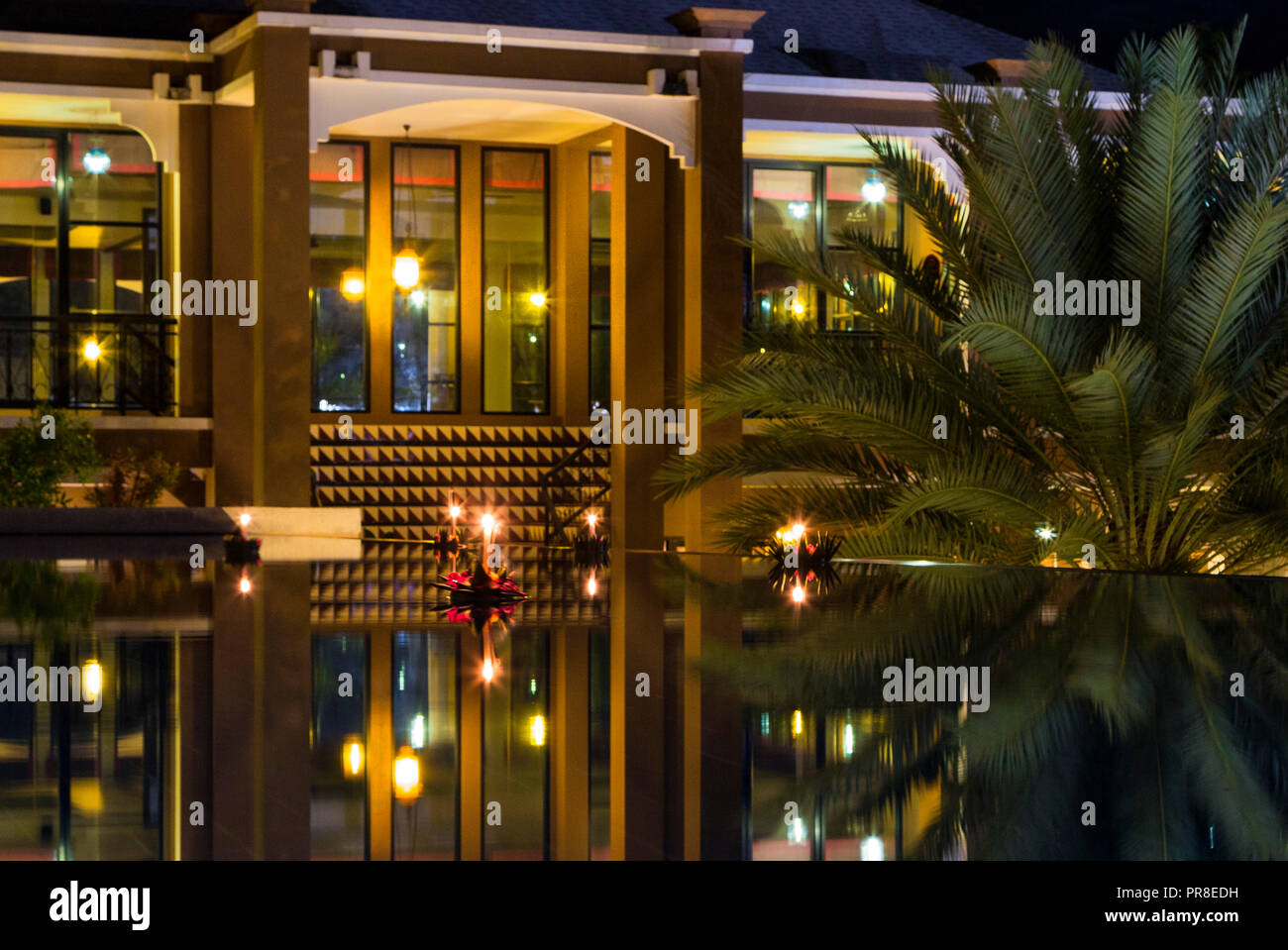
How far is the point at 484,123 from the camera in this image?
2052 centimetres

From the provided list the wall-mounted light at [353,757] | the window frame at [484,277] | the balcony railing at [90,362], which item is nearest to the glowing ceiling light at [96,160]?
the balcony railing at [90,362]

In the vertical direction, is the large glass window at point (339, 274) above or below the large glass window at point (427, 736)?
above

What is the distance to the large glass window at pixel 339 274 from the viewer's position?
21.8 meters

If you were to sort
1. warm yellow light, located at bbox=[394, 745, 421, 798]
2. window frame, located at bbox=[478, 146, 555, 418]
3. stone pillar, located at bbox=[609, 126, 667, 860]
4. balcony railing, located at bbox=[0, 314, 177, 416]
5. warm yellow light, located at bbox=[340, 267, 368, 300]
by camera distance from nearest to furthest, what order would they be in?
warm yellow light, located at bbox=[394, 745, 421, 798]
stone pillar, located at bbox=[609, 126, 667, 860]
balcony railing, located at bbox=[0, 314, 177, 416]
warm yellow light, located at bbox=[340, 267, 368, 300]
window frame, located at bbox=[478, 146, 555, 418]

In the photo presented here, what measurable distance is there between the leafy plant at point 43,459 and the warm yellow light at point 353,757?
12728mm

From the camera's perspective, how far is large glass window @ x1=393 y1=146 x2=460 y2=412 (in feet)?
71.9

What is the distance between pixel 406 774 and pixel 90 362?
16.8 m

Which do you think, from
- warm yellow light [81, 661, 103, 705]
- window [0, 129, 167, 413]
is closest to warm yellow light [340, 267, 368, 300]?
window [0, 129, 167, 413]

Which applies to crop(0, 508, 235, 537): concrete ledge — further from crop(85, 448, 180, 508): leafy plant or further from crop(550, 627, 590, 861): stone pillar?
crop(550, 627, 590, 861): stone pillar

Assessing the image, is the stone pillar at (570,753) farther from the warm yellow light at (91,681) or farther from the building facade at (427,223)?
the building facade at (427,223)

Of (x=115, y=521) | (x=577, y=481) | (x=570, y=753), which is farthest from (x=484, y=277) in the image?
(x=570, y=753)

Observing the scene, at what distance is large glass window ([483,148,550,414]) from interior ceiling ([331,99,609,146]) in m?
0.55

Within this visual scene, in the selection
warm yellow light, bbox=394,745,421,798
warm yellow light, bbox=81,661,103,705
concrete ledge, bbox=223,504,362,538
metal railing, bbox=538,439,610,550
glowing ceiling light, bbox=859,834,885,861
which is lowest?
glowing ceiling light, bbox=859,834,885,861
